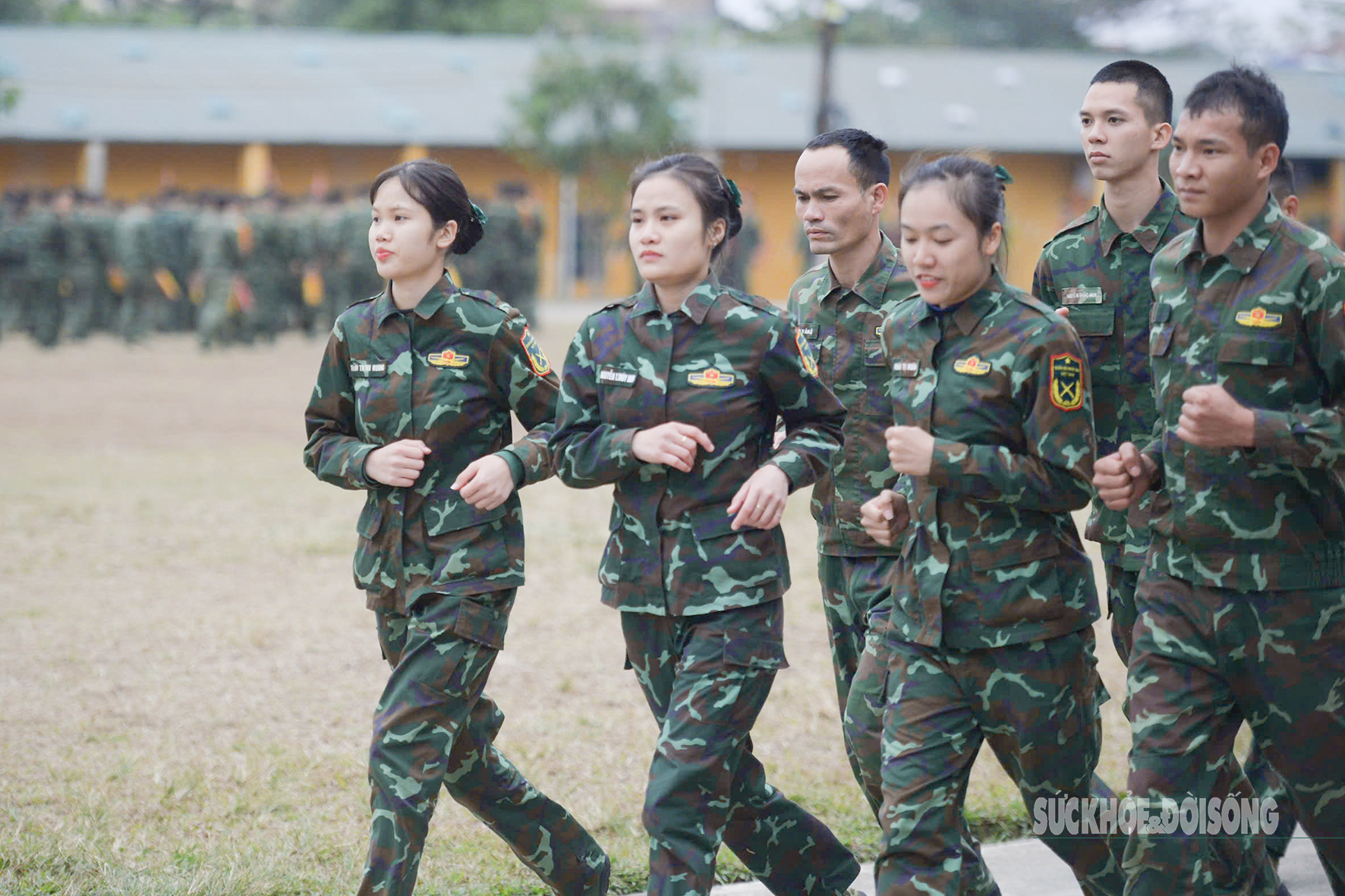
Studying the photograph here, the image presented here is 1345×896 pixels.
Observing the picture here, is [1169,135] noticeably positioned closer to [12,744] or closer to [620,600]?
[620,600]

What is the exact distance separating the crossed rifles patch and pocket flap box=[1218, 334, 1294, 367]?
0.32 m

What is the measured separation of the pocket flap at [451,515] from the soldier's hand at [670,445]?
53 centimetres

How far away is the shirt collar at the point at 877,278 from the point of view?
4.33m

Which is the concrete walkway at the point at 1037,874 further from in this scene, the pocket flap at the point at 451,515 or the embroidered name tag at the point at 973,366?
the embroidered name tag at the point at 973,366

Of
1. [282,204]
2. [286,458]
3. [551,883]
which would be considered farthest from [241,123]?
[551,883]

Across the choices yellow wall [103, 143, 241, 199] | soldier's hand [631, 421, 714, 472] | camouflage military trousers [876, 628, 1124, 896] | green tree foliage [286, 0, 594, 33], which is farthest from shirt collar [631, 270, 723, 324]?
green tree foliage [286, 0, 594, 33]

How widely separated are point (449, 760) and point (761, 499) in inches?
44.6

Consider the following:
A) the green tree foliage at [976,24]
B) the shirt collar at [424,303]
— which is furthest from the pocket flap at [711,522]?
the green tree foliage at [976,24]

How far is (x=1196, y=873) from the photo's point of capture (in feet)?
11.0

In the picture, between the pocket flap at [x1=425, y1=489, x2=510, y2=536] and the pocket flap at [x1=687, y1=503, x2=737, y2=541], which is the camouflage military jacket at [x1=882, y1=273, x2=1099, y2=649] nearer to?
the pocket flap at [x1=687, y1=503, x2=737, y2=541]

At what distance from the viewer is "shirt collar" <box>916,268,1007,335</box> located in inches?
138

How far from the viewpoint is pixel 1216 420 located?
317 cm

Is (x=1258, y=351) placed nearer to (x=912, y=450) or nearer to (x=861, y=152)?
(x=912, y=450)

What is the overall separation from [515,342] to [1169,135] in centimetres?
198
